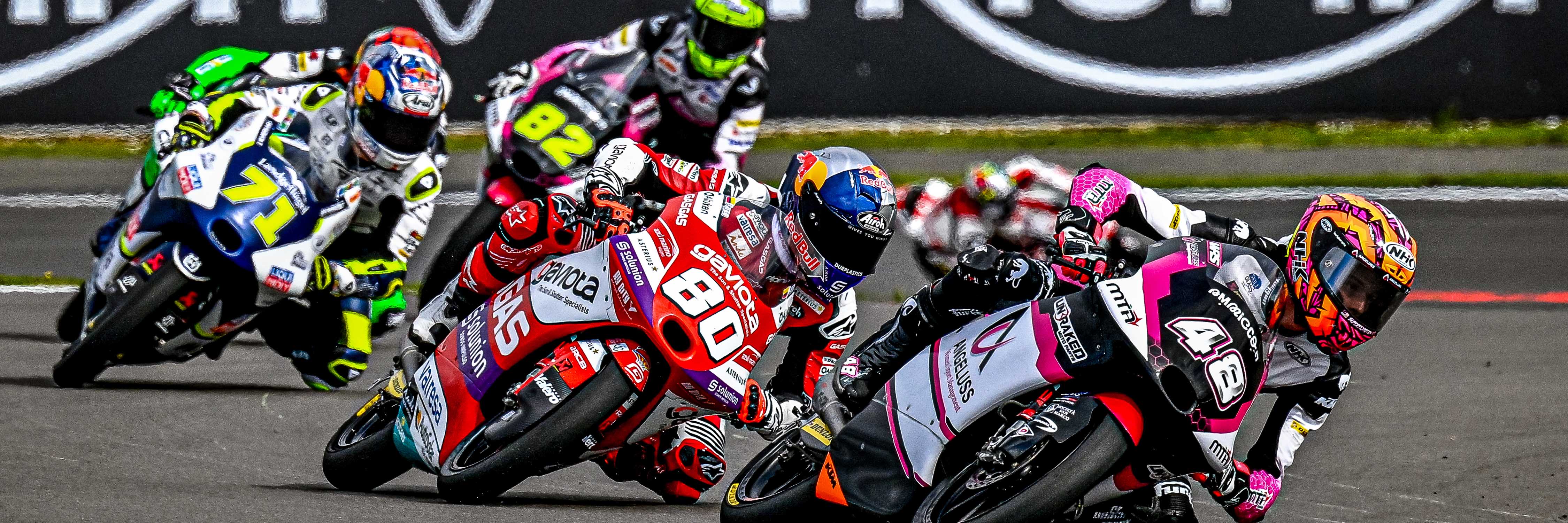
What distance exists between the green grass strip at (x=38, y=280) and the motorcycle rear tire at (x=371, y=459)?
16.9 ft

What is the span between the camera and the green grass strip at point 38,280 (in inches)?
411

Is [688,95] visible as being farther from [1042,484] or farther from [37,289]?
[1042,484]

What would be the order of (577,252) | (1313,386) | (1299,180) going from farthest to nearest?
(1299,180) < (577,252) < (1313,386)

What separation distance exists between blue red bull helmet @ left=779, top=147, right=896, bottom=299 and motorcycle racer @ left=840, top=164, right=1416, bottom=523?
231 mm

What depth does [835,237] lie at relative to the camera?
524 cm

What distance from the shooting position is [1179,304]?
466 cm

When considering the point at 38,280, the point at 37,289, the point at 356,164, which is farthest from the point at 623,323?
the point at 38,280

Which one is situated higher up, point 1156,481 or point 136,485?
point 1156,481

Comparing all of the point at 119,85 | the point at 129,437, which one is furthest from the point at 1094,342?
the point at 119,85

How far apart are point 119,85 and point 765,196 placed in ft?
33.6

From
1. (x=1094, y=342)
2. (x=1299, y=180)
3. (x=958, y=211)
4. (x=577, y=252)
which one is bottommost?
(x=1299, y=180)

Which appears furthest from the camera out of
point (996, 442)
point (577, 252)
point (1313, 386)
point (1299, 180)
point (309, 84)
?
point (1299, 180)

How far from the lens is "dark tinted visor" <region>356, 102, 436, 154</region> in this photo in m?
7.38

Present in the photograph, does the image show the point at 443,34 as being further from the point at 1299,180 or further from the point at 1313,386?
the point at 1313,386
